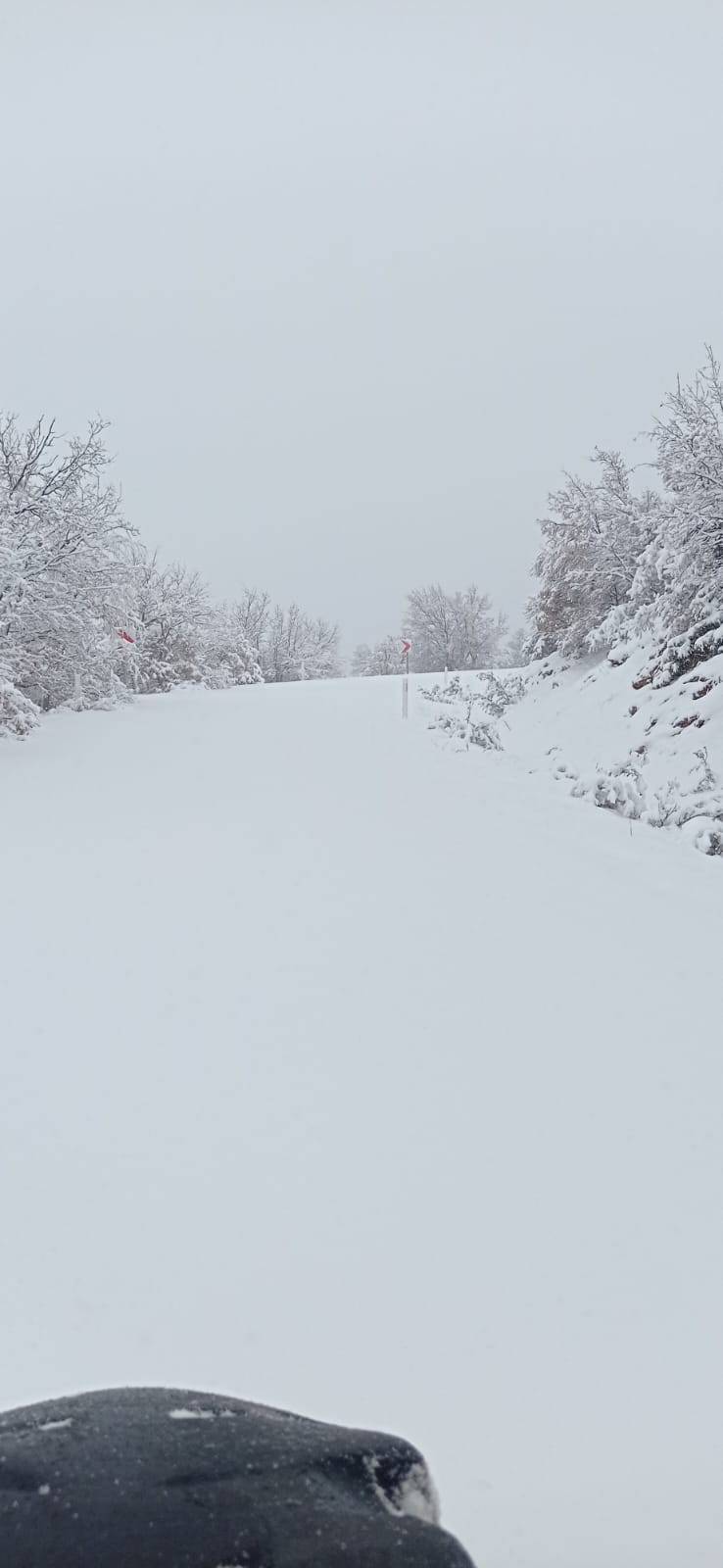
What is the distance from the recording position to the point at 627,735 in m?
14.6

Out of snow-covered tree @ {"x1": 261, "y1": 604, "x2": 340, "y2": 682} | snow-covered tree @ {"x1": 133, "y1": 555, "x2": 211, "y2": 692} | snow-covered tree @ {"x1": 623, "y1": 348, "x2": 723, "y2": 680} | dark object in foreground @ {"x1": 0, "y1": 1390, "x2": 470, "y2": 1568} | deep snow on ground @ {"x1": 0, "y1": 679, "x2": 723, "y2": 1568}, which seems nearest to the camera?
dark object in foreground @ {"x1": 0, "y1": 1390, "x2": 470, "y2": 1568}

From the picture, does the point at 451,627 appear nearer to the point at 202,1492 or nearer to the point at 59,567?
the point at 59,567

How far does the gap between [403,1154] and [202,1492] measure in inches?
113

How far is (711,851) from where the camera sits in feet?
26.3

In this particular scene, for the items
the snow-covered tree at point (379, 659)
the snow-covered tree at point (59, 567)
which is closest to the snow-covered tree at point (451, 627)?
the snow-covered tree at point (379, 659)

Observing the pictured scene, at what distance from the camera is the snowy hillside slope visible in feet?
31.1

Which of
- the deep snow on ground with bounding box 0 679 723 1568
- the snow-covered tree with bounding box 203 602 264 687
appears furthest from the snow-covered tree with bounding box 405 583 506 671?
the deep snow on ground with bounding box 0 679 723 1568

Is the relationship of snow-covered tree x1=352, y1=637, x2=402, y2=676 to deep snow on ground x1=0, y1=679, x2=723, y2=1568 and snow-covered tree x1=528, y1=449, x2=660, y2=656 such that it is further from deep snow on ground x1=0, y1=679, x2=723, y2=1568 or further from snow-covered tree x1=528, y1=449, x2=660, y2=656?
deep snow on ground x1=0, y1=679, x2=723, y2=1568

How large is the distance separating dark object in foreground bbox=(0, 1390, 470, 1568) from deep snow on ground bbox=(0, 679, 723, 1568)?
4.47 ft

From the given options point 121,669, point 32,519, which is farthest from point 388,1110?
point 121,669

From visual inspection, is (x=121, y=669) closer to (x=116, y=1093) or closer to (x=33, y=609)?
(x=33, y=609)

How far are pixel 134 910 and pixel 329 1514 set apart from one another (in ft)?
18.3

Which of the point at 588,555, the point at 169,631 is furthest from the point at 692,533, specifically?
the point at 169,631

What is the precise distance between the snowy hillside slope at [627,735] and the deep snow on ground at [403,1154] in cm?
185
